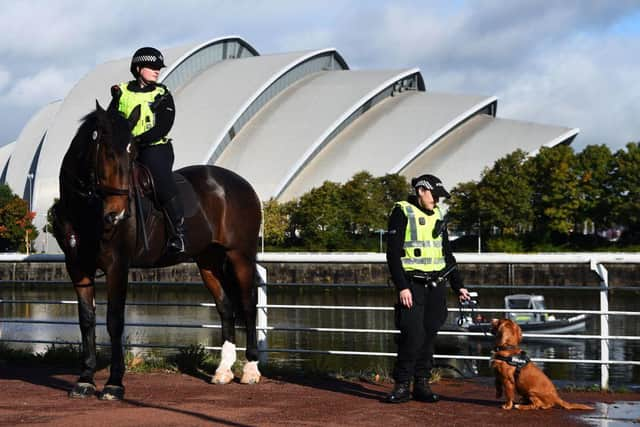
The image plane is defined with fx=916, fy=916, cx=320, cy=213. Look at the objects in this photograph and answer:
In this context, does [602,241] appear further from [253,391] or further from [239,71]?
[253,391]

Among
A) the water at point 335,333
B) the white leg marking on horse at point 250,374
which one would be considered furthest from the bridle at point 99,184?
the water at point 335,333

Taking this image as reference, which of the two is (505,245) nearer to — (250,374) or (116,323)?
(250,374)

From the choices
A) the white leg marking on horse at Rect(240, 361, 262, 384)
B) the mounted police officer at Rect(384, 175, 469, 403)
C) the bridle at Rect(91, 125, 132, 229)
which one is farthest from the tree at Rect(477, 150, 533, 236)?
the bridle at Rect(91, 125, 132, 229)

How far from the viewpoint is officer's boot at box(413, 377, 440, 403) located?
6.50 metres

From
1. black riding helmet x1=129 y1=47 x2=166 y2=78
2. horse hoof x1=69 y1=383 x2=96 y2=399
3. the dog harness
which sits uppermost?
black riding helmet x1=129 y1=47 x2=166 y2=78

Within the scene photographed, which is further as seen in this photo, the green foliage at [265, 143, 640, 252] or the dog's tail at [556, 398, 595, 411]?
the green foliage at [265, 143, 640, 252]

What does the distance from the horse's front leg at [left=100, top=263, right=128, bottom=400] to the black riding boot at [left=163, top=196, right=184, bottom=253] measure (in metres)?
0.50

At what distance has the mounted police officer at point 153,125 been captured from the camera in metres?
6.91

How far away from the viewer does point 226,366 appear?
757 centimetres

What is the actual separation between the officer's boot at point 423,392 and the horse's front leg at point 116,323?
2.09m

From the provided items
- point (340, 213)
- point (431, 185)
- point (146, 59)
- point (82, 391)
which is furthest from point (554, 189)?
point (82, 391)

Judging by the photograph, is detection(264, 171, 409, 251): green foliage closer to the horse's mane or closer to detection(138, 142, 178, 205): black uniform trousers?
detection(138, 142, 178, 205): black uniform trousers

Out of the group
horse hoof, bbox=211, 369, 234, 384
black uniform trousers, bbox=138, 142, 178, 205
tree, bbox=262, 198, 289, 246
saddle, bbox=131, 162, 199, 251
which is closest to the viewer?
saddle, bbox=131, 162, 199, 251

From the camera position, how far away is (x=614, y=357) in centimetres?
1956
